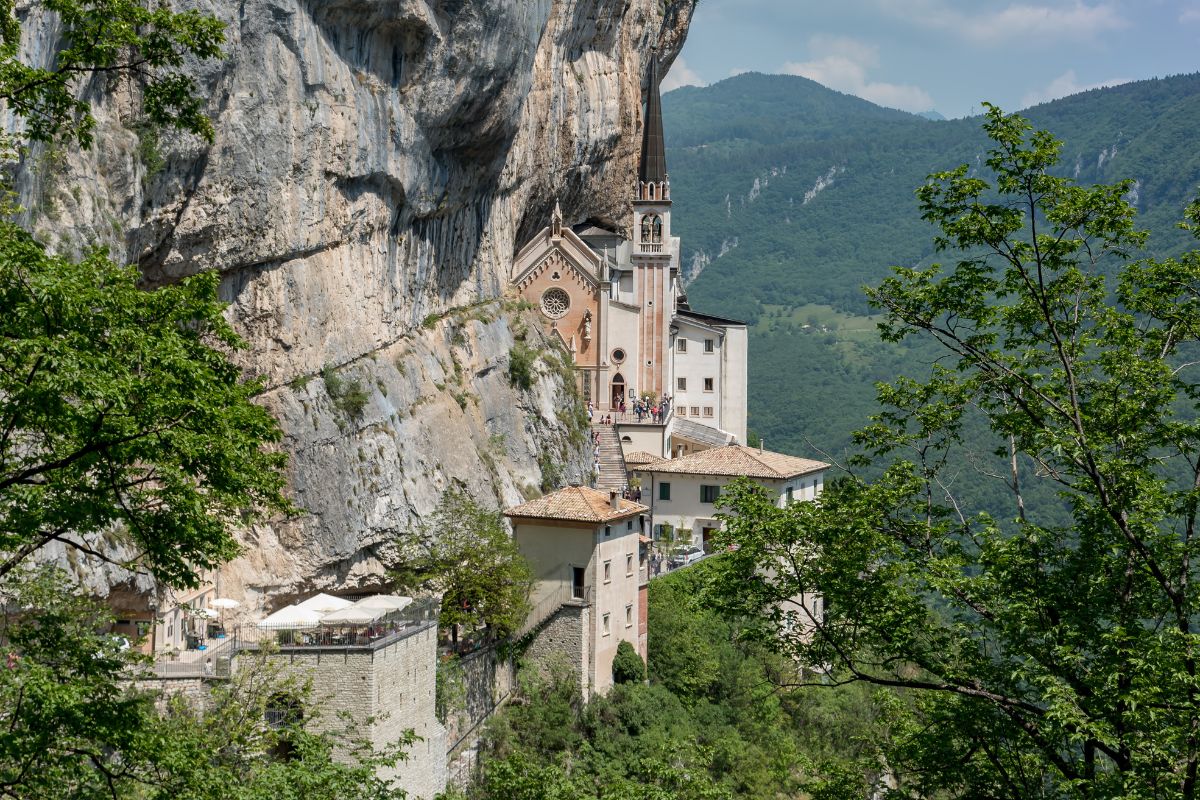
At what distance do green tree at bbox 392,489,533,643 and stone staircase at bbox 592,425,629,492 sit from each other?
→ 1550 centimetres

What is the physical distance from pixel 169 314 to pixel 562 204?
5171cm

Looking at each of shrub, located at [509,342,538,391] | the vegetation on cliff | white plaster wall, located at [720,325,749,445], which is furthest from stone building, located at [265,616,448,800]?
white plaster wall, located at [720,325,749,445]

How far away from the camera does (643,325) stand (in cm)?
6719

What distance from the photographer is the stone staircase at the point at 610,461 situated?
56688mm

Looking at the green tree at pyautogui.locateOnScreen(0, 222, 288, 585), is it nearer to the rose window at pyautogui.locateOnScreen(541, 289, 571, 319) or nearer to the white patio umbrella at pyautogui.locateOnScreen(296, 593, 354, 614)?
the white patio umbrella at pyautogui.locateOnScreen(296, 593, 354, 614)

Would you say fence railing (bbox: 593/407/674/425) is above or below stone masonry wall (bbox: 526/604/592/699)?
above

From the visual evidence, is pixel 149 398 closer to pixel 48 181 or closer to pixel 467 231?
pixel 48 181

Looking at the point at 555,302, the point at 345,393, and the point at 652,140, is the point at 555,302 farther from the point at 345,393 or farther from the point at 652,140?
the point at 345,393

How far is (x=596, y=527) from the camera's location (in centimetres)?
4075

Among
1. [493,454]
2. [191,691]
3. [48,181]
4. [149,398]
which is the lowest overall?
[191,691]

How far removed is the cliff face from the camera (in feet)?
99.8

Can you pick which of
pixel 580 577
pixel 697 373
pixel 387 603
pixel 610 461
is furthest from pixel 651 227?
pixel 387 603

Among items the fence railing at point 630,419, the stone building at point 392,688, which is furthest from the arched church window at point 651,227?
the stone building at point 392,688

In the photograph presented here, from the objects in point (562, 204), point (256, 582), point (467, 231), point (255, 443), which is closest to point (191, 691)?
point (256, 582)
